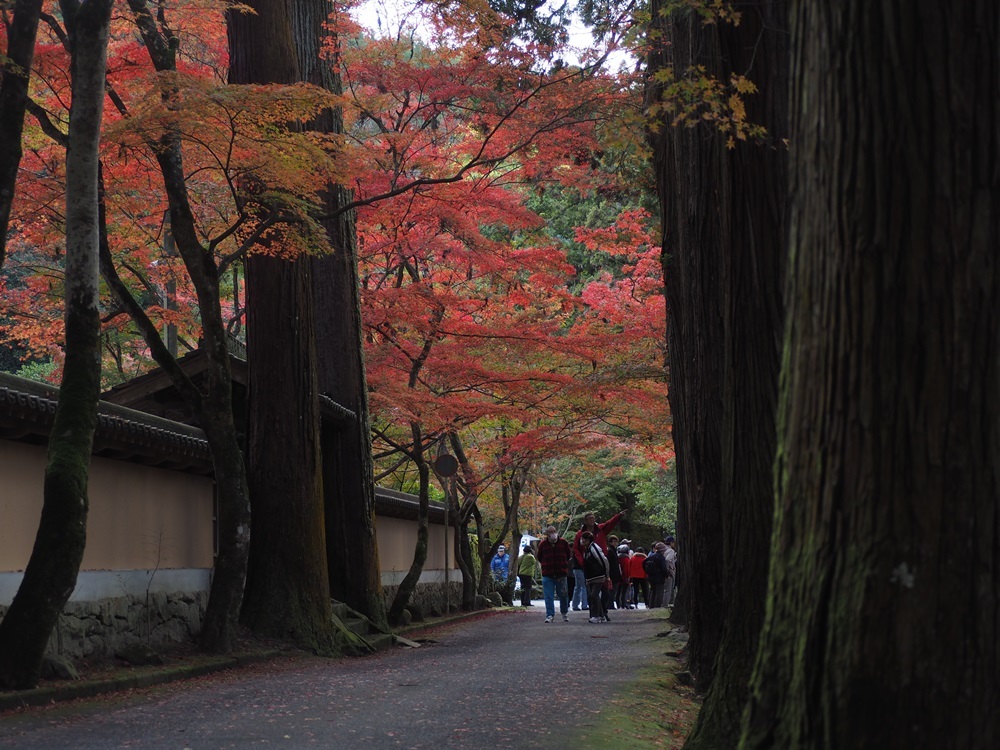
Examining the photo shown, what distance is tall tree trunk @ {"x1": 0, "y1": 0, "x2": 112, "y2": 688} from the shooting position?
8.88 m

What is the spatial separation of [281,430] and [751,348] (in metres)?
8.93

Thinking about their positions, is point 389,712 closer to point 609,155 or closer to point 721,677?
point 721,677

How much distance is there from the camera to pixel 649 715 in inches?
314

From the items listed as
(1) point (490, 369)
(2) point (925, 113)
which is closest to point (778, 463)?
(2) point (925, 113)

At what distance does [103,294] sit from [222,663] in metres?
12.0

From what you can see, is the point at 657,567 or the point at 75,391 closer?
the point at 75,391

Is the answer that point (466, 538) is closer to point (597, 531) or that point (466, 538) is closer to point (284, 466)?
point (597, 531)

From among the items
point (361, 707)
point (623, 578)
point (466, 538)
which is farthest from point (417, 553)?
point (361, 707)

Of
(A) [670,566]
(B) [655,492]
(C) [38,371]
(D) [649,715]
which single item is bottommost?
(A) [670,566]

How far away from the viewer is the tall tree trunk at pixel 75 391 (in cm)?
888

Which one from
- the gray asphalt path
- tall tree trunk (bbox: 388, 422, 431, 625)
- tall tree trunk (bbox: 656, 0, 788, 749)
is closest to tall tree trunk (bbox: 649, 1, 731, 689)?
tall tree trunk (bbox: 656, 0, 788, 749)

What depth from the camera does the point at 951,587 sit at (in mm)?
3355

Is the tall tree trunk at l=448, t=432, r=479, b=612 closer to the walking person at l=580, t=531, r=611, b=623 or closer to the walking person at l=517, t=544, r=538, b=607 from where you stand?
the walking person at l=580, t=531, r=611, b=623

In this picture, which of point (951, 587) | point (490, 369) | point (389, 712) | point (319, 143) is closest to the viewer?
point (951, 587)
